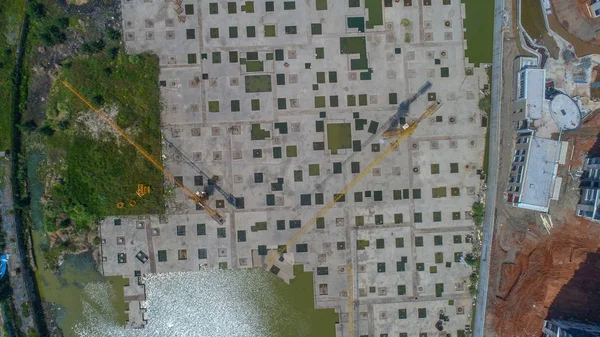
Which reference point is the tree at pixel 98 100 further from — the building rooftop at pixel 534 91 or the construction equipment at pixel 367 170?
the building rooftop at pixel 534 91

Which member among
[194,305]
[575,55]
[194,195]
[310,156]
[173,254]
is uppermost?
[575,55]

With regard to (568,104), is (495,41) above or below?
above

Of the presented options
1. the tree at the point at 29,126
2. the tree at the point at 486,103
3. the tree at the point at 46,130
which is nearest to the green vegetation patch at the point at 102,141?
the tree at the point at 46,130

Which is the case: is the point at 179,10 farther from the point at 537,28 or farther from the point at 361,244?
the point at 537,28

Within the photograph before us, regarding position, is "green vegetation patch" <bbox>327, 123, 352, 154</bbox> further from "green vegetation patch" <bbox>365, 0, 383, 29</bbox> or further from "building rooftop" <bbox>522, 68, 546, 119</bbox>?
"building rooftop" <bbox>522, 68, 546, 119</bbox>

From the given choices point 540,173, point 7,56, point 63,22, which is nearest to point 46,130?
point 7,56

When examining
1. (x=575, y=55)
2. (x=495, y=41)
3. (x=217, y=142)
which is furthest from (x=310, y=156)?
(x=575, y=55)

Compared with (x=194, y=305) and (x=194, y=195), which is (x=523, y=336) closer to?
(x=194, y=305)
